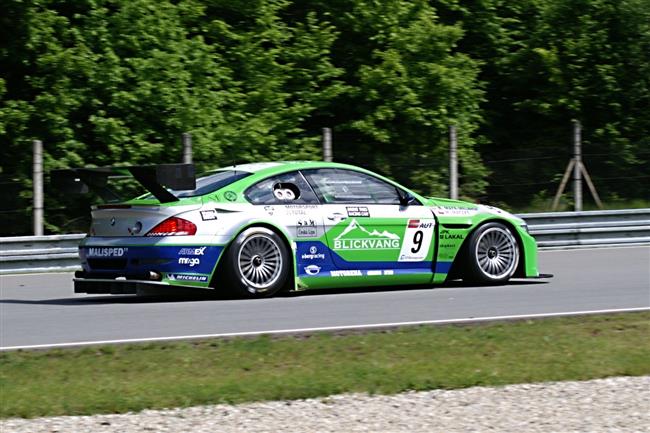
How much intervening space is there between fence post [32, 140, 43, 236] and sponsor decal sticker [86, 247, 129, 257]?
5229 millimetres

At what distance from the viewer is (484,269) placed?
1235 centimetres

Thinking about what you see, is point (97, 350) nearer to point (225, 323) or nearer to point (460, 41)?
point (225, 323)

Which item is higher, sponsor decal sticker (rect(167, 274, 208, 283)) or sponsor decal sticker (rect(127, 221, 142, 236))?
sponsor decal sticker (rect(127, 221, 142, 236))

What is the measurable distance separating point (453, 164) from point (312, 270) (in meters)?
7.76

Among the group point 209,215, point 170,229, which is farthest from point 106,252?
point 209,215

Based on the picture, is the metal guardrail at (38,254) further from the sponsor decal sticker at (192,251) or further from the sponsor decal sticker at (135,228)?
the sponsor decal sticker at (192,251)

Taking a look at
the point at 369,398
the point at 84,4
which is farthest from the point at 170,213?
the point at 84,4

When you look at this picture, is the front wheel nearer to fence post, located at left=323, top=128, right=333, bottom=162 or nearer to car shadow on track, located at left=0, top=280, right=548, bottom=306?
car shadow on track, located at left=0, top=280, right=548, bottom=306

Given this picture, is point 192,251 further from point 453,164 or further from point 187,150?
point 453,164

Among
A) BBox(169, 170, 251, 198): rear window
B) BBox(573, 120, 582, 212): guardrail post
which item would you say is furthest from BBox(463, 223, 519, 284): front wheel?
BBox(573, 120, 582, 212): guardrail post

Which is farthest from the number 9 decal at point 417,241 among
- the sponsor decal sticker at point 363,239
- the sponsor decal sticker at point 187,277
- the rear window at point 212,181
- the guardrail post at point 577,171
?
the guardrail post at point 577,171

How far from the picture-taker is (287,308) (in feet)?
35.1

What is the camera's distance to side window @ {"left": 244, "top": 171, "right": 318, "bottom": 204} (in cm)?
1141

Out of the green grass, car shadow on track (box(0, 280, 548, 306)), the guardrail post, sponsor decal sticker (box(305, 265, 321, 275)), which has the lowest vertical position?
the green grass
